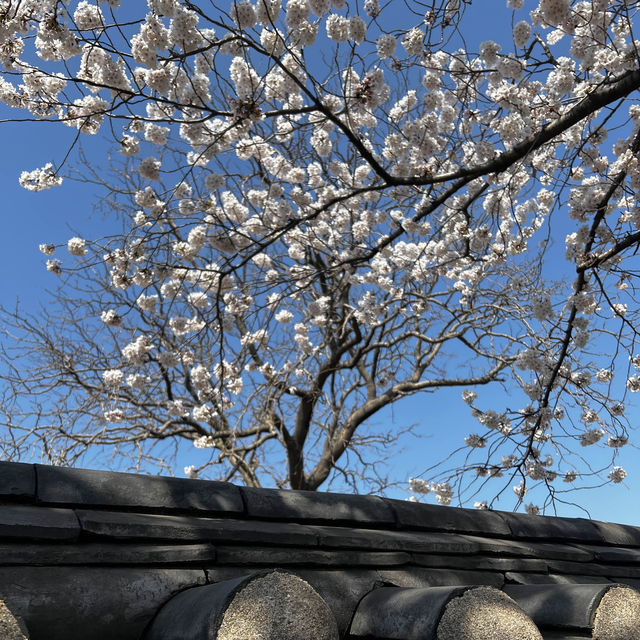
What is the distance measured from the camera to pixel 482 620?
1.23 m

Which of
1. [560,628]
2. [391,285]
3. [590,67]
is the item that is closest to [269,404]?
[391,285]

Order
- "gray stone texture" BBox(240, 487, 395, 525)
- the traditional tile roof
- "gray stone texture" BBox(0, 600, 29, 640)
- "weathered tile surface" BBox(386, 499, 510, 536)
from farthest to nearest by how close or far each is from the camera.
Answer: "weathered tile surface" BBox(386, 499, 510, 536), "gray stone texture" BBox(240, 487, 395, 525), the traditional tile roof, "gray stone texture" BBox(0, 600, 29, 640)

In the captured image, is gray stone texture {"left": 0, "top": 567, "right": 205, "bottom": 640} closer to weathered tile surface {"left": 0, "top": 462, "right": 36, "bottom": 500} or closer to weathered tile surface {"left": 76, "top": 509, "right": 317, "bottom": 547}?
weathered tile surface {"left": 76, "top": 509, "right": 317, "bottom": 547}

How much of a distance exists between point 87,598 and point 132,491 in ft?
1.11

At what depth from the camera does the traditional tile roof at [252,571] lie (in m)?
1.14

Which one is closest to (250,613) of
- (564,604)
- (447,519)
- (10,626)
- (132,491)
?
(10,626)

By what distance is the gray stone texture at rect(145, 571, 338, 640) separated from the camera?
108 cm

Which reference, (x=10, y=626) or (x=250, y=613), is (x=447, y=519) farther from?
(x=10, y=626)

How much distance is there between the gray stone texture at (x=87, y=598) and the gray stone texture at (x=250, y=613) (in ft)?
0.15

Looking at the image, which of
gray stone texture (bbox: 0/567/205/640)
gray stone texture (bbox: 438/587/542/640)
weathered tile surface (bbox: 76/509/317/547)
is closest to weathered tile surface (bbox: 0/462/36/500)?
weathered tile surface (bbox: 76/509/317/547)

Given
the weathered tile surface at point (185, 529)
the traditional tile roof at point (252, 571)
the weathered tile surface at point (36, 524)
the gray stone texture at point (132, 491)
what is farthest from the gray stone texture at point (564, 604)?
the weathered tile surface at point (36, 524)

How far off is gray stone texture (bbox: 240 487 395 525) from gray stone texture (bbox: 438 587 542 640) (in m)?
0.53

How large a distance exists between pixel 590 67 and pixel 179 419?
539 centimetres

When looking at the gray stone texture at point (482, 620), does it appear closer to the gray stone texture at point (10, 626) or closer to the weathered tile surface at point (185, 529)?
the weathered tile surface at point (185, 529)
